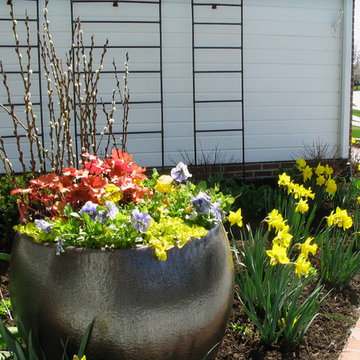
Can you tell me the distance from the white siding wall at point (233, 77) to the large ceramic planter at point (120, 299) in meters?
4.31

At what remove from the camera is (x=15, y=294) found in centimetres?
240

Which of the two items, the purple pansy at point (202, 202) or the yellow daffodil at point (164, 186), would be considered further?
the yellow daffodil at point (164, 186)

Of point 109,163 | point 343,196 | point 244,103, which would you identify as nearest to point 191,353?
point 109,163

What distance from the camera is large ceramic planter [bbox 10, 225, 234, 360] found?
84.6 inches

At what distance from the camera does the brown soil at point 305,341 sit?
2.84 metres

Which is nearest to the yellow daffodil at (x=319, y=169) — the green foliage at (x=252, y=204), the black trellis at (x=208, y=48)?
the green foliage at (x=252, y=204)

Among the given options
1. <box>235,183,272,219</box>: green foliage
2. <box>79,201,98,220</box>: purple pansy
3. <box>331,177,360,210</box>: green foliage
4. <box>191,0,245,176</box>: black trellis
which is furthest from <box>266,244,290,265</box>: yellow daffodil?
<box>191,0,245,176</box>: black trellis

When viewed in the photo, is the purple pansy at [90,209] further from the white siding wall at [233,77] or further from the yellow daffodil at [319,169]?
the white siding wall at [233,77]

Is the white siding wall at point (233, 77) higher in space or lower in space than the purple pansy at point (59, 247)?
higher

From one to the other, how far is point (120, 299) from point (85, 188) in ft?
1.80

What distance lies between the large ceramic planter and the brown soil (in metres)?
0.58

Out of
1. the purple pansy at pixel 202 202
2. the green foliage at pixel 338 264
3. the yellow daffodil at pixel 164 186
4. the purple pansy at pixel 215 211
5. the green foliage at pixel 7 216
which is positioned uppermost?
the yellow daffodil at pixel 164 186

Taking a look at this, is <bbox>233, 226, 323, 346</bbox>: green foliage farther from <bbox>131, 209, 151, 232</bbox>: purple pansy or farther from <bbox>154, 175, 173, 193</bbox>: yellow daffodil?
<bbox>131, 209, 151, 232</bbox>: purple pansy

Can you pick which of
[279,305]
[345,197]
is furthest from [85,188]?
[345,197]
